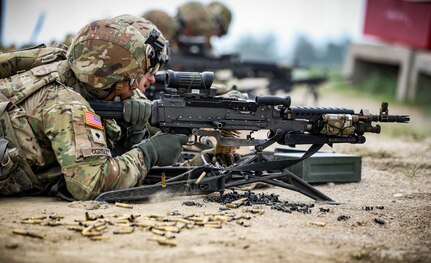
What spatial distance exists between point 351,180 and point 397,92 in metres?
11.0

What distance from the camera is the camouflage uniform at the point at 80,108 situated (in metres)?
5.62

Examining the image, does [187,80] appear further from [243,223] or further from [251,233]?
[251,233]

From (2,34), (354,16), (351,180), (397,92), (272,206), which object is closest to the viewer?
(272,206)

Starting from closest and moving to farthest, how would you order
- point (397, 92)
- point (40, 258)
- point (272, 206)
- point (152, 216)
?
point (40, 258)
point (152, 216)
point (272, 206)
point (397, 92)

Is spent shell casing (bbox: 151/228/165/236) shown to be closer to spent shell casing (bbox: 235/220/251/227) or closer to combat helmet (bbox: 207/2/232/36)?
spent shell casing (bbox: 235/220/251/227)

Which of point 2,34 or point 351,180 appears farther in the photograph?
point 2,34

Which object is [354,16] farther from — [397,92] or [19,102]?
[19,102]

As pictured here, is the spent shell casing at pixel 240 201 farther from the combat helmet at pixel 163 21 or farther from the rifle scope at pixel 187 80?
the combat helmet at pixel 163 21

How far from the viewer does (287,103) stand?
6.05m

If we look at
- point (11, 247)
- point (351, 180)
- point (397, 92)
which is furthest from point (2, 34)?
point (11, 247)

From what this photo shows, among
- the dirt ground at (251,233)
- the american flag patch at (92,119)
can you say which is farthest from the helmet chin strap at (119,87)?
the dirt ground at (251,233)

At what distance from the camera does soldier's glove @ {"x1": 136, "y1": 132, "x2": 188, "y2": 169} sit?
6094 mm

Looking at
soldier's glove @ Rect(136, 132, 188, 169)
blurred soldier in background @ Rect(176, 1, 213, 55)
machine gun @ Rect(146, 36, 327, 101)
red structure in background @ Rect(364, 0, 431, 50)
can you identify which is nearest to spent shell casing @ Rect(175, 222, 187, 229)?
soldier's glove @ Rect(136, 132, 188, 169)

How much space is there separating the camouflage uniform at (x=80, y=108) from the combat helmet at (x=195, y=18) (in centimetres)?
991
